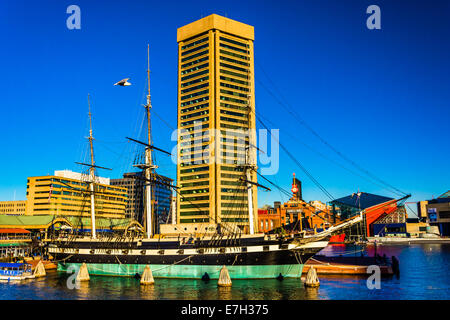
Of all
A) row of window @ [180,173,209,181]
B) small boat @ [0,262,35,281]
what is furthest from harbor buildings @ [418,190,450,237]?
small boat @ [0,262,35,281]

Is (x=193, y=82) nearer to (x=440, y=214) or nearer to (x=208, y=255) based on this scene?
(x=208, y=255)

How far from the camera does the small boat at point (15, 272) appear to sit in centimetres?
4843

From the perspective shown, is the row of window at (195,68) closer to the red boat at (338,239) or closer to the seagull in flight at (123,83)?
the red boat at (338,239)

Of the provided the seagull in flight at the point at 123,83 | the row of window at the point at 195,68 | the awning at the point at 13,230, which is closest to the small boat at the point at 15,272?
the seagull in flight at the point at 123,83

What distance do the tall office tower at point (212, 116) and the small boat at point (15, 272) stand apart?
80.6 m

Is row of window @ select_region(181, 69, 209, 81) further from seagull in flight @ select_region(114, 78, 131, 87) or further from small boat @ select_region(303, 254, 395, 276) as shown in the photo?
small boat @ select_region(303, 254, 395, 276)

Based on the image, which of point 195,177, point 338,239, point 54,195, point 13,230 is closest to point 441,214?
point 338,239

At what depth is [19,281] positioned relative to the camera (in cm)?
4753

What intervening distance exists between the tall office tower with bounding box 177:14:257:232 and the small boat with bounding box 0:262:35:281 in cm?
8059

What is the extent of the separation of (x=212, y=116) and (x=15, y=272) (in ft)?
309

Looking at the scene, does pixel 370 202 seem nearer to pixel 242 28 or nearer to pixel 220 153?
pixel 220 153

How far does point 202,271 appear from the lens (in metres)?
46.8
